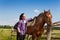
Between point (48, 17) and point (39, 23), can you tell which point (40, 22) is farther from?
point (48, 17)

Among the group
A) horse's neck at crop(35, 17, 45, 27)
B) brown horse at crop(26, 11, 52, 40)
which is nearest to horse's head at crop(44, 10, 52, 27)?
brown horse at crop(26, 11, 52, 40)

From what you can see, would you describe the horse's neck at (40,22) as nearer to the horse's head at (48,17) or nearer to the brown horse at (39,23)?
the brown horse at (39,23)

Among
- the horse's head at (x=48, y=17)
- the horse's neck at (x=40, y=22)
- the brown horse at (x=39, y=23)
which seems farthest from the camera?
the horse's neck at (x=40, y=22)

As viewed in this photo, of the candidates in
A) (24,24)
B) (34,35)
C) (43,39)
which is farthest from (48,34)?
(43,39)

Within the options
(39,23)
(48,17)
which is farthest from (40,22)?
(48,17)

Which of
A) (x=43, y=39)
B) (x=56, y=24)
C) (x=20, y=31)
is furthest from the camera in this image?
(x=43, y=39)

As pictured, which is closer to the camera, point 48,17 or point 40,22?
point 48,17

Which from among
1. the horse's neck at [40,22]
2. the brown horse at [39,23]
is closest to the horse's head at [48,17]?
the brown horse at [39,23]

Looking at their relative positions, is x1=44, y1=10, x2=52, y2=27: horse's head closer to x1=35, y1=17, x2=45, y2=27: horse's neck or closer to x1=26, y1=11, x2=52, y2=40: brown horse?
x1=26, y1=11, x2=52, y2=40: brown horse

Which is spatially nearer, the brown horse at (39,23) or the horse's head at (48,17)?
the horse's head at (48,17)

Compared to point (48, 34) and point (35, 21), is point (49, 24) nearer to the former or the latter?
point (48, 34)

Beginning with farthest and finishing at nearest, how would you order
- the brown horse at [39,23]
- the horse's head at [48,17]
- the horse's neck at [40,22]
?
the horse's neck at [40,22] → the brown horse at [39,23] → the horse's head at [48,17]

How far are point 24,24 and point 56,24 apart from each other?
1346 millimetres

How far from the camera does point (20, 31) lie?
7922 mm
